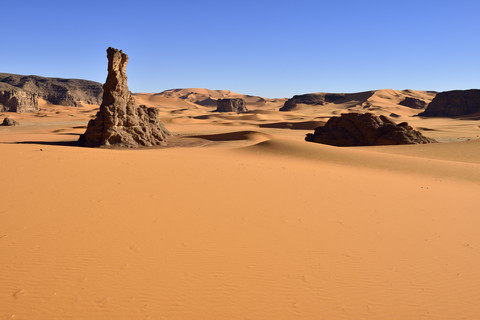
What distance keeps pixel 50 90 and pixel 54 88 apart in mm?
1029

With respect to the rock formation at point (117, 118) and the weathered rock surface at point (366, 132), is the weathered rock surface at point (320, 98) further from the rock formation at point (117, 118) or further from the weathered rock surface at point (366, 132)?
the rock formation at point (117, 118)

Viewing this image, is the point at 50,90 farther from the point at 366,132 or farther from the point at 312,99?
the point at 366,132

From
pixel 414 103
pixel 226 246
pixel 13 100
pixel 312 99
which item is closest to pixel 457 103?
pixel 414 103

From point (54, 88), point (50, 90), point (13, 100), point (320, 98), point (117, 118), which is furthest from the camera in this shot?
point (320, 98)

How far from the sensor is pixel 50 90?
80.9m

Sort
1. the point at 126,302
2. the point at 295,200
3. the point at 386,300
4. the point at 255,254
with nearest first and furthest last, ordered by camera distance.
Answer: the point at 126,302
the point at 386,300
the point at 255,254
the point at 295,200

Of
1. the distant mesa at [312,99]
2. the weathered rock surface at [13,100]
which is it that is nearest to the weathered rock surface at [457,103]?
the distant mesa at [312,99]

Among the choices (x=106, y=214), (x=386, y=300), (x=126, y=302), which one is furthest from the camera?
(x=106, y=214)

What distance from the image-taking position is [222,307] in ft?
11.2

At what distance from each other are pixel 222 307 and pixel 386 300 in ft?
5.47

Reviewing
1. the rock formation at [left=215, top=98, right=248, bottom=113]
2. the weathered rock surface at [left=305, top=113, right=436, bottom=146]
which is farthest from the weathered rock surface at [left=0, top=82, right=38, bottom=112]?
the weathered rock surface at [left=305, top=113, right=436, bottom=146]

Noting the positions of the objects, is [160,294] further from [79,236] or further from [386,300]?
[386,300]

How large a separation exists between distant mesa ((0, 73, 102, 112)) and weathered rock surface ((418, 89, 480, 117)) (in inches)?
2884

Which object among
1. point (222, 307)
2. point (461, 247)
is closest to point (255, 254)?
point (222, 307)
